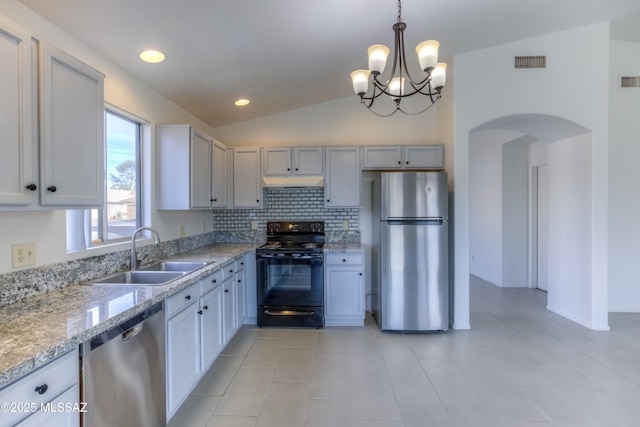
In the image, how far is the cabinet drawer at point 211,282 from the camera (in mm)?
2408

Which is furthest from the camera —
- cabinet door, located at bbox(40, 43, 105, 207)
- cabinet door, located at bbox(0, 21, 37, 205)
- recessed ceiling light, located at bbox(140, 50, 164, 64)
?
recessed ceiling light, located at bbox(140, 50, 164, 64)

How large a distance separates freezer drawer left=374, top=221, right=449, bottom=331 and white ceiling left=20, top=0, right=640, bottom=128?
5.91ft

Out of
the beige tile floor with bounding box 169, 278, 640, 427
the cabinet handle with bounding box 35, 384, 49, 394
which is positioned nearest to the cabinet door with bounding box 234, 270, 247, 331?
the beige tile floor with bounding box 169, 278, 640, 427

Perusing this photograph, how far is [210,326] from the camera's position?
2527mm

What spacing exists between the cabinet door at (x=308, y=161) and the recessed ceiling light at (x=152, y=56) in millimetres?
1823

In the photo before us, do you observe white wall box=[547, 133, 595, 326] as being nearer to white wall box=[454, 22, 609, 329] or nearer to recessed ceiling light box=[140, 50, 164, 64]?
white wall box=[454, 22, 609, 329]

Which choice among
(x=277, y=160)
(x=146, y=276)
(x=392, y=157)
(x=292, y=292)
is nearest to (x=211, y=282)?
(x=146, y=276)

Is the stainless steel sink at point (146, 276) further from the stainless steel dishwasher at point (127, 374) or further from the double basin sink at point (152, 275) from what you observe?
the stainless steel dishwasher at point (127, 374)

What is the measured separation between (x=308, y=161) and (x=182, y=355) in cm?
254

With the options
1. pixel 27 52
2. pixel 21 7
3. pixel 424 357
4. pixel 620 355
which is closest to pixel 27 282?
pixel 27 52

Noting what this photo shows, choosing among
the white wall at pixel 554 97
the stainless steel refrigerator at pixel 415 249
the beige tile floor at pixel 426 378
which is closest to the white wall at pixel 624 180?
the beige tile floor at pixel 426 378

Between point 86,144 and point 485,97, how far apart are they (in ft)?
12.1

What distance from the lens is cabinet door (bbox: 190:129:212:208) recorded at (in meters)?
2.99

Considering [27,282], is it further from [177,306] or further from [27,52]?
[27,52]
